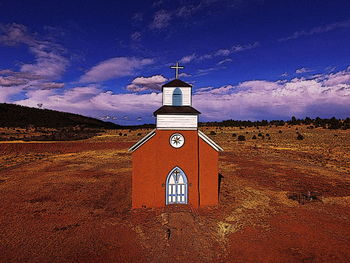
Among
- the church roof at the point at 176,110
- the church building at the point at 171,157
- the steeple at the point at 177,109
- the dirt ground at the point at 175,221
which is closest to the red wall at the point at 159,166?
the church building at the point at 171,157

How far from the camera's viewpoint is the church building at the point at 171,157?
509 inches

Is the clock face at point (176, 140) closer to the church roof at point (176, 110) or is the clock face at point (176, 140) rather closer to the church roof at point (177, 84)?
the church roof at point (176, 110)

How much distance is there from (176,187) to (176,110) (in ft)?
16.3

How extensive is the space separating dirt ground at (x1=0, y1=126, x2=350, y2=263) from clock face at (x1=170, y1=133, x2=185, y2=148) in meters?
3.94

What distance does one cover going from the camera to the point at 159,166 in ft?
42.4

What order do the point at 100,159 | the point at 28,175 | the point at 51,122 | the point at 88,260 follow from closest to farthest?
1. the point at 88,260
2. the point at 28,175
3. the point at 100,159
4. the point at 51,122

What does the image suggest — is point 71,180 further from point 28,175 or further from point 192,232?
point 192,232

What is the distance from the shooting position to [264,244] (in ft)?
31.0

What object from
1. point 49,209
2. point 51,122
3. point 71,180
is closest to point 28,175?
point 71,180

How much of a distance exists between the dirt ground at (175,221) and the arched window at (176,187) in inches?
25.6

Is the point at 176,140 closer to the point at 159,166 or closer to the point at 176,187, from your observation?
the point at 159,166

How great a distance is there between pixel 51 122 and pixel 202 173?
105557 millimetres

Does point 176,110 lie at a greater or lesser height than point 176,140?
greater

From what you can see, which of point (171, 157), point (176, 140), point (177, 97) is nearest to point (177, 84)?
point (177, 97)
